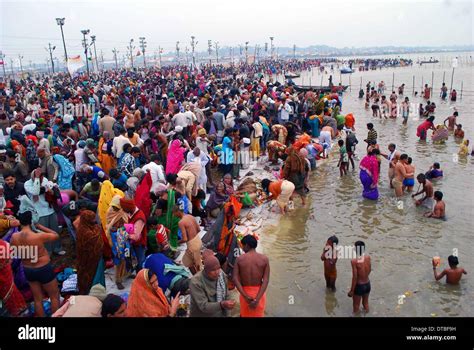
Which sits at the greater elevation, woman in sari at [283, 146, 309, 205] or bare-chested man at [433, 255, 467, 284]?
woman in sari at [283, 146, 309, 205]

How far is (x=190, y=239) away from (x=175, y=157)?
125 inches

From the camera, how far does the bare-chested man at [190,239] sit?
17.6 ft

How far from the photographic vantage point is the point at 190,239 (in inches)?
213

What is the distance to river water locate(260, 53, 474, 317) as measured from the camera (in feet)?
18.0

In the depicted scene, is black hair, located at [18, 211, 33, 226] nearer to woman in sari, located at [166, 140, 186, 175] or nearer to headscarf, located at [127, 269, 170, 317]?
headscarf, located at [127, 269, 170, 317]

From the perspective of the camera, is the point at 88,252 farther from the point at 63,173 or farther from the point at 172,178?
the point at 63,173

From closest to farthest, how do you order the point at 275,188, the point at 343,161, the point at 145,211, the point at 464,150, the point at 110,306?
the point at 110,306 → the point at 145,211 → the point at 275,188 → the point at 343,161 → the point at 464,150

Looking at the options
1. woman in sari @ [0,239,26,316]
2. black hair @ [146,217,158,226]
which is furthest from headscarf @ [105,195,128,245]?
woman in sari @ [0,239,26,316]

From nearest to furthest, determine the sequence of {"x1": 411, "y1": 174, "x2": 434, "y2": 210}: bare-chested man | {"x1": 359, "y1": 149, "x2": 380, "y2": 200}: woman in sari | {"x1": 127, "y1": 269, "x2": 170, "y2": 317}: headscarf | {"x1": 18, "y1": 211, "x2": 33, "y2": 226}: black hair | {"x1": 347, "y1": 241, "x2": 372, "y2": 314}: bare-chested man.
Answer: {"x1": 127, "y1": 269, "x2": 170, "y2": 317}: headscarf
{"x1": 18, "y1": 211, "x2": 33, "y2": 226}: black hair
{"x1": 347, "y1": 241, "x2": 372, "y2": 314}: bare-chested man
{"x1": 411, "y1": 174, "x2": 434, "y2": 210}: bare-chested man
{"x1": 359, "y1": 149, "x2": 380, "y2": 200}: woman in sari

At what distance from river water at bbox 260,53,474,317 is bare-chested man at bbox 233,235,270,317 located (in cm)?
99

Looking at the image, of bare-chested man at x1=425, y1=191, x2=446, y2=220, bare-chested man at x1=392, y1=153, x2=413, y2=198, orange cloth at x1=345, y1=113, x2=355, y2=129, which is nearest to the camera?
bare-chested man at x1=425, y1=191, x2=446, y2=220

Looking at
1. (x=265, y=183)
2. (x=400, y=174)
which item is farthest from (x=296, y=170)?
(x=400, y=174)
